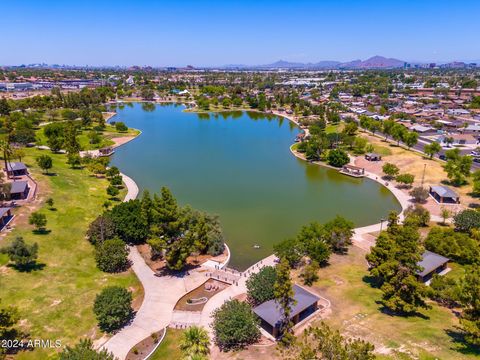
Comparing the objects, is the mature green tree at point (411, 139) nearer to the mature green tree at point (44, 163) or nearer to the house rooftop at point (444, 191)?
the house rooftop at point (444, 191)

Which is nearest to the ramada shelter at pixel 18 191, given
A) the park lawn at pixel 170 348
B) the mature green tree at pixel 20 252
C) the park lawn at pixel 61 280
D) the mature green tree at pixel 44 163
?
the park lawn at pixel 61 280

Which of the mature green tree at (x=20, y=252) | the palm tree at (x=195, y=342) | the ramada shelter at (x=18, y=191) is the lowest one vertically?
the palm tree at (x=195, y=342)

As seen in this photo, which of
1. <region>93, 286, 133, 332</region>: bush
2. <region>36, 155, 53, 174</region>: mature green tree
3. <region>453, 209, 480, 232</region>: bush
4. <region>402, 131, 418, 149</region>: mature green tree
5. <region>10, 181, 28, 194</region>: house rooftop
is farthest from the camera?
<region>402, 131, 418, 149</region>: mature green tree

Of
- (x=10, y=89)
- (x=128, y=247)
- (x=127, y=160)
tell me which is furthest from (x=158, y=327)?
(x=10, y=89)

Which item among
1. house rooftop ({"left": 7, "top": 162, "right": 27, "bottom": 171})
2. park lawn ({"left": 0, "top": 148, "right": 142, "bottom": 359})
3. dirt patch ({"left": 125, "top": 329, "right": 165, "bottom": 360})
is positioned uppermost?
house rooftop ({"left": 7, "top": 162, "right": 27, "bottom": 171})

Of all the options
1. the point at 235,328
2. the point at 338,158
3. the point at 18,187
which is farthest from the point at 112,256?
the point at 338,158

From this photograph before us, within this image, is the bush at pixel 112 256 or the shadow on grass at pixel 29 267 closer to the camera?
the shadow on grass at pixel 29 267

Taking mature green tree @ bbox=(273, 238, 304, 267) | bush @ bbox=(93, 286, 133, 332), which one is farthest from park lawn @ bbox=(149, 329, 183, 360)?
mature green tree @ bbox=(273, 238, 304, 267)

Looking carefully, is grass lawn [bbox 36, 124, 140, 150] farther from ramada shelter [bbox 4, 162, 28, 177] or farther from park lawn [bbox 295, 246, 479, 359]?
park lawn [bbox 295, 246, 479, 359]
